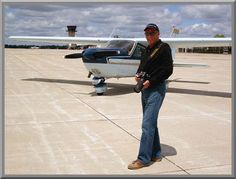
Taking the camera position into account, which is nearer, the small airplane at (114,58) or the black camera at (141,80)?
the black camera at (141,80)

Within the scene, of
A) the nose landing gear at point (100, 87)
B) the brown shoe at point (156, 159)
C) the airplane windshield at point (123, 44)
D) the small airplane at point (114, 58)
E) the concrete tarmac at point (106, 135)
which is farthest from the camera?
the airplane windshield at point (123, 44)

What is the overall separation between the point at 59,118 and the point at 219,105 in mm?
4191

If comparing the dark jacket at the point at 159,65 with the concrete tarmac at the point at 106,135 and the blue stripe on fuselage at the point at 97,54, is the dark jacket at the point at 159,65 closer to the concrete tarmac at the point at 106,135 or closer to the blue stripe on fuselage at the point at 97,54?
the concrete tarmac at the point at 106,135

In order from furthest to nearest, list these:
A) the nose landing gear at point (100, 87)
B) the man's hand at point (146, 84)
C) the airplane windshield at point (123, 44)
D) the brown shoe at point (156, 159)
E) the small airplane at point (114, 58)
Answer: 1. the airplane windshield at point (123, 44)
2. the nose landing gear at point (100, 87)
3. the small airplane at point (114, 58)
4. the brown shoe at point (156, 159)
5. the man's hand at point (146, 84)

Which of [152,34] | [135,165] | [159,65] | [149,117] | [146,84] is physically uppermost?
[152,34]

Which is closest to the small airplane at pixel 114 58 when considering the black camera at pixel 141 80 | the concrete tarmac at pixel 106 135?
the concrete tarmac at pixel 106 135

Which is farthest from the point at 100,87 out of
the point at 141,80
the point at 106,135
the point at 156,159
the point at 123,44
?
the point at 141,80

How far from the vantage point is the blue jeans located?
4.23 metres

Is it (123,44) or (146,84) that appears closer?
(146,84)

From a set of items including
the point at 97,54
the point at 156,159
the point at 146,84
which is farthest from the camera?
the point at 97,54

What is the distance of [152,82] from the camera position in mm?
4168

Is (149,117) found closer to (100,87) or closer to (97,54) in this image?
(97,54)

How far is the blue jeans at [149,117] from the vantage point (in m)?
4.23

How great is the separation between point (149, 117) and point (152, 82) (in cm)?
44
